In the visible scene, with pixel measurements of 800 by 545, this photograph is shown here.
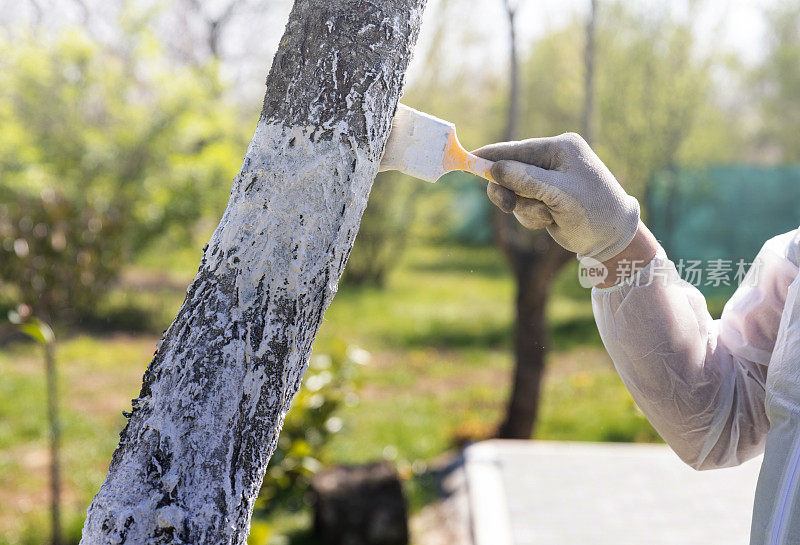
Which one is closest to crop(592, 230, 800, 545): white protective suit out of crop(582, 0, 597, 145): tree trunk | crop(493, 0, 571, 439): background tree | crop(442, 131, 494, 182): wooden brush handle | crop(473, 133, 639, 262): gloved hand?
crop(473, 133, 639, 262): gloved hand

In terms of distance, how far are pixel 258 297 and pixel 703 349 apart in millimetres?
838

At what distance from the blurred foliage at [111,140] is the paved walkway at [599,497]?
4.46 m

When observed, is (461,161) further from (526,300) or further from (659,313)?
(526,300)

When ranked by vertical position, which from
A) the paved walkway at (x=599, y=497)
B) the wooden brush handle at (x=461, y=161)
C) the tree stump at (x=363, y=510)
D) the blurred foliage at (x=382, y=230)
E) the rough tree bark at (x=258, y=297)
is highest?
the blurred foliage at (x=382, y=230)

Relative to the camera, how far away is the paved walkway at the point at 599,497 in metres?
2.94

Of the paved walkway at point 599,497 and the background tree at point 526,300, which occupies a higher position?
the background tree at point 526,300

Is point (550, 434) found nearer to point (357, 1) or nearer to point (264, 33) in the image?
point (357, 1)

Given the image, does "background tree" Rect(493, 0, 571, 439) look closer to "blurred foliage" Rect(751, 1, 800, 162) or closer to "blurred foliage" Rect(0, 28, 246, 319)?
"blurred foliage" Rect(0, 28, 246, 319)

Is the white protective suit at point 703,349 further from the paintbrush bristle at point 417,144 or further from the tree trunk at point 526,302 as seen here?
the tree trunk at point 526,302

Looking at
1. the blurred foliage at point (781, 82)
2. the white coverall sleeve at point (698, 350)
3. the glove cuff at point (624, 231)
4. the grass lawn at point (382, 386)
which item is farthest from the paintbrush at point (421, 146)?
the blurred foliage at point (781, 82)

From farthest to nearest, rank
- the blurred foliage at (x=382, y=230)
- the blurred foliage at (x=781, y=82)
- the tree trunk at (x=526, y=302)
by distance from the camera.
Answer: the blurred foliage at (x=781, y=82)
the blurred foliage at (x=382, y=230)
the tree trunk at (x=526, y=302)

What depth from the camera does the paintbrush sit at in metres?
Answer: 1.11

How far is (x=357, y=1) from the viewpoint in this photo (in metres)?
0.99

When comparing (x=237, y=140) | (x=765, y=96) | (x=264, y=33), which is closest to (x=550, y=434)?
(x=237, y=140)
